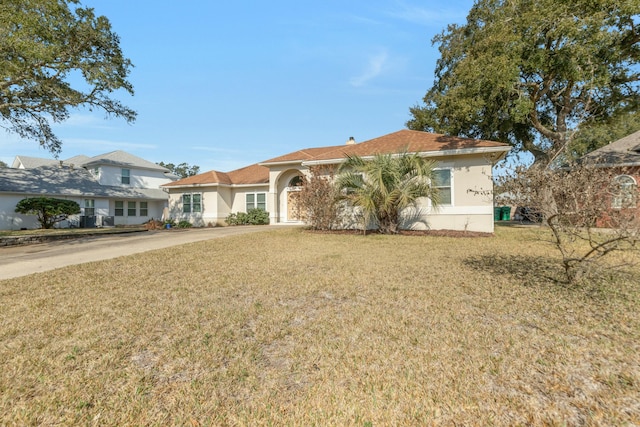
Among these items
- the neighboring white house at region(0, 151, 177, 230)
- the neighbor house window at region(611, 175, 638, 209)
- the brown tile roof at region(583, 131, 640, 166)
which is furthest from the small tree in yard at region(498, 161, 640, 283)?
the neighboring white house at region(0, 151, 177, 230)

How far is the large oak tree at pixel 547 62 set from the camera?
496 inches

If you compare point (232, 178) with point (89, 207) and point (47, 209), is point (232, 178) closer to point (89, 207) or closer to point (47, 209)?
point (47, 209)

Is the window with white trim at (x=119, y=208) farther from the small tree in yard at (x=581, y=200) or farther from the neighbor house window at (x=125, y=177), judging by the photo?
the small tree in yard at (x=581, y=200)

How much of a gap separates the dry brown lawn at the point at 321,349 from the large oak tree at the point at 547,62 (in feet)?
28.8

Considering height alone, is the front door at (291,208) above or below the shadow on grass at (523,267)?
above

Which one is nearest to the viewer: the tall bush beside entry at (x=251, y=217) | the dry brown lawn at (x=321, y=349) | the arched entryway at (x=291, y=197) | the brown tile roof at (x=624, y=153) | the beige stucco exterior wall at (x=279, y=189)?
the dry brown lawn at (x=321, y=349)

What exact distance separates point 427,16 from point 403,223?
8355 millimetres

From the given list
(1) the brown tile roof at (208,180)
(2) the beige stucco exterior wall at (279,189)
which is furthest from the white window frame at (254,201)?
(1) the brown tile roof at (208,180)

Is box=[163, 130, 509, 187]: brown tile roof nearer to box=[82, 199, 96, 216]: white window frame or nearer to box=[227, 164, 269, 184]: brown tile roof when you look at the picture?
box=[227, 164, 269, 184]: brown tile roof

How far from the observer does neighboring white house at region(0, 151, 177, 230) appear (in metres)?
21.9

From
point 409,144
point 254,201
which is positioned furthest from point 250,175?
point 409,144

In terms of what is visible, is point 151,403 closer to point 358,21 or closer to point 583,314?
point 583,314

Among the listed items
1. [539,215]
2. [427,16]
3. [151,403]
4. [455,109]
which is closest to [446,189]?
[455,109]

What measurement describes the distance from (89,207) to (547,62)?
32.6 metres
